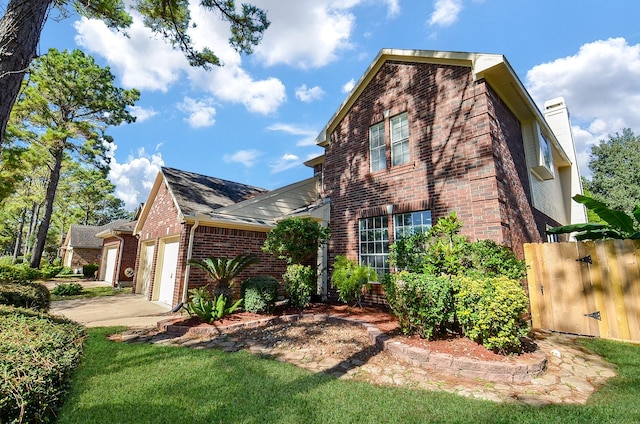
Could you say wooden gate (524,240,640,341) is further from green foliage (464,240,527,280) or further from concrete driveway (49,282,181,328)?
concrete driveway (49,282,181,328)

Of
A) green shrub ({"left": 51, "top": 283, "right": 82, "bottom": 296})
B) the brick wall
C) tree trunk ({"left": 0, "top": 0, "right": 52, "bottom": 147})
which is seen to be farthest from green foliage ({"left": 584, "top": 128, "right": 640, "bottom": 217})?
green shrub ({"left": 51, "top": 283, "right": 82, "bottom": 296})

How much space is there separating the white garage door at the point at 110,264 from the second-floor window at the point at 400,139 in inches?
742

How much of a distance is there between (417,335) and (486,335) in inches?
49.2

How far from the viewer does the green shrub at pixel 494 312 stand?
439 cm

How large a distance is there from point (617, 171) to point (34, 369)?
1661 inches

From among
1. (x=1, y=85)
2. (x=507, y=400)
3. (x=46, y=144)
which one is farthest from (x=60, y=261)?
(x=507, y=400)

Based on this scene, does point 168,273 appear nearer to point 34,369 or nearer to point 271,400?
point 271,400

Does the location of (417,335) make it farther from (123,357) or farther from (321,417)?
(123,357)

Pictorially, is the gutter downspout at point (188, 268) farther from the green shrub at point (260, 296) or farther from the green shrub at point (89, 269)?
the green shrub at point (89, 269)

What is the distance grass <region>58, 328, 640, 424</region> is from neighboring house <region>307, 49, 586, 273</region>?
3939 millimetres

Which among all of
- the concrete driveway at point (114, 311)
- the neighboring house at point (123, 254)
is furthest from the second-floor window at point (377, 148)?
the neighboring house at point (123, 254)

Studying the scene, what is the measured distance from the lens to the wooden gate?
5.70 metres

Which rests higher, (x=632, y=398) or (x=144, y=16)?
(x=144, y=16)

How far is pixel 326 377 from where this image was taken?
403 cm
